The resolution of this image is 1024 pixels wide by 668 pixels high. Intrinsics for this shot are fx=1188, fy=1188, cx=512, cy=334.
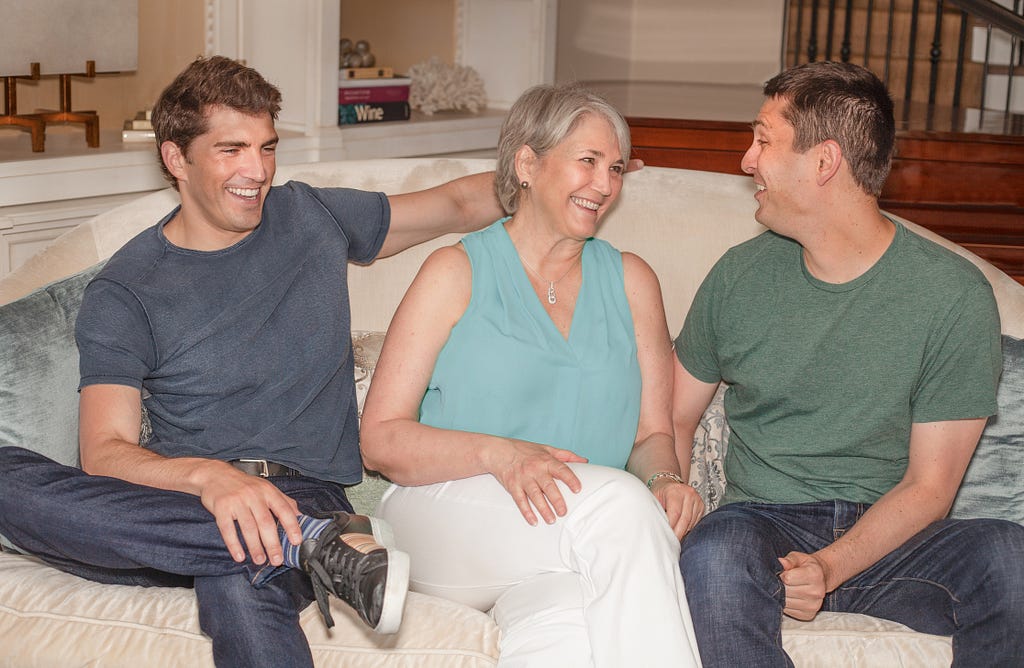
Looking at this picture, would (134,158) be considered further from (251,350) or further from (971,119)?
(971,119)

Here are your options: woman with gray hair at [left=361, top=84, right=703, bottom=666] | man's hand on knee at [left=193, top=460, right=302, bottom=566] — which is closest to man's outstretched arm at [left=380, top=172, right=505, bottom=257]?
woman with gray hair at [left=361, top=84, right=703, bottom=666]

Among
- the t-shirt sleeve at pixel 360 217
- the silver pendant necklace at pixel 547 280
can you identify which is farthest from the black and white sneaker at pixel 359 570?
the t-shirt sleeve at pixel 360 217

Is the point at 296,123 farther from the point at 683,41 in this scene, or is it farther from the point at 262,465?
the point at 683,41

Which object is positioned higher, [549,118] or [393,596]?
[549,118]

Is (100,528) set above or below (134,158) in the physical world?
below

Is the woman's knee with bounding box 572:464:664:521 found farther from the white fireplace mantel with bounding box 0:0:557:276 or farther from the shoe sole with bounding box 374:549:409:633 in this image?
the white fireplace mantel with bounding box 0:0:557:276

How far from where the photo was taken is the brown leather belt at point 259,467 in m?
2.07

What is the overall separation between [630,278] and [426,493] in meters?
0.55

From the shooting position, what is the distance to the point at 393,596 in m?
1.63

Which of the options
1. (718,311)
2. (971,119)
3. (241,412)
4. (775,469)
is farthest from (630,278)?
(971,119)

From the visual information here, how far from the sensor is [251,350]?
2074 mm

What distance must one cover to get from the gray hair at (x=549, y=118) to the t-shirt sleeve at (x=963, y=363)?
2.08 feet

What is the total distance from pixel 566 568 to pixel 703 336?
0.57m

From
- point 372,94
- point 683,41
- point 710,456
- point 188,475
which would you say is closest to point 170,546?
point 188,475
